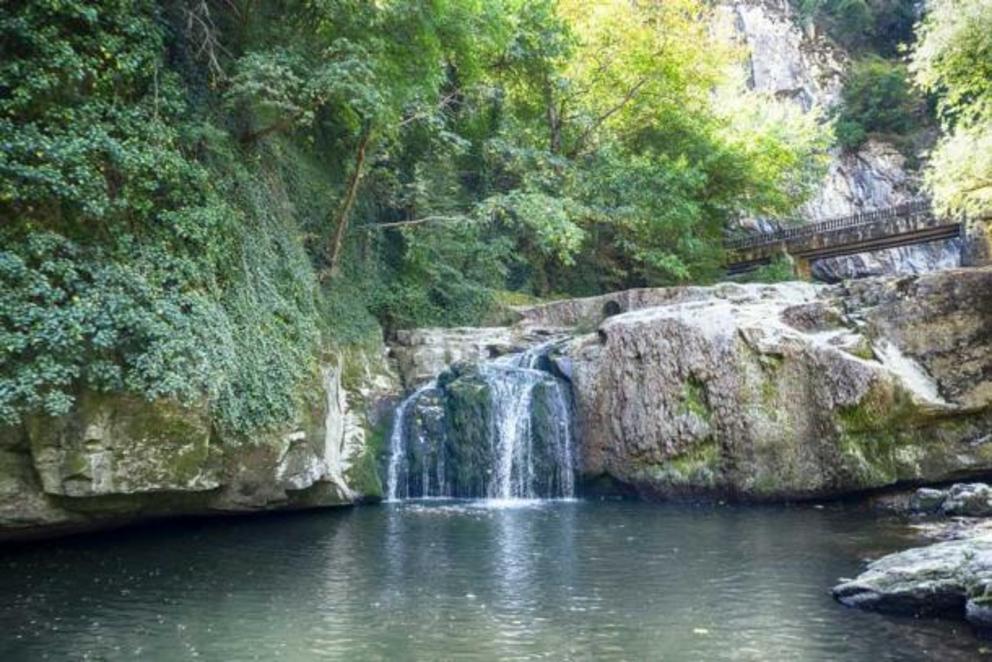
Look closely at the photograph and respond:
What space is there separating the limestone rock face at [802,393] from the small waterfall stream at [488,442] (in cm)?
83

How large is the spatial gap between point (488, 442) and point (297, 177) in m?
6.88

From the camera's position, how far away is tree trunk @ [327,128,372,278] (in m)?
15.2

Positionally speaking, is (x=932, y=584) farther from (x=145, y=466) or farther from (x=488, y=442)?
(x=488, y=442)

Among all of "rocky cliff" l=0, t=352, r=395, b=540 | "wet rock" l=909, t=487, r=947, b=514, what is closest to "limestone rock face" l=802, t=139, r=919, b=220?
"wet rock" l=909, t=487, r=947, b=514

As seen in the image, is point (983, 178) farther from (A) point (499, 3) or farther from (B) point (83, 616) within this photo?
(B) point (83, 616)

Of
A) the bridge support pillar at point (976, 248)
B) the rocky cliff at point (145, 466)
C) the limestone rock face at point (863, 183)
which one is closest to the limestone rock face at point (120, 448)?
the rocky cliff at point (145, 466)

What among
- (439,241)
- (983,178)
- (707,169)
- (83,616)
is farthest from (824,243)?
(83,616)

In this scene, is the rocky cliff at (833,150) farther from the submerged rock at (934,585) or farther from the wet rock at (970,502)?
the submerged rock at (934,585)

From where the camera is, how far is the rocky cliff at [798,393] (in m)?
13.4

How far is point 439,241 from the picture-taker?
67.4 ft

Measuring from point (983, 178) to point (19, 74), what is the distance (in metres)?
17.8

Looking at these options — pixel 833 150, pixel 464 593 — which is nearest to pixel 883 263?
pixel 833 150

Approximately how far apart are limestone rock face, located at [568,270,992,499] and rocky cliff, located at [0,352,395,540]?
5.89 meters

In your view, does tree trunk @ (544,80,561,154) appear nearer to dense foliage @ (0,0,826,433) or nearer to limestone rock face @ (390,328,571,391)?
dense foliage @ (0,0,826,433)
